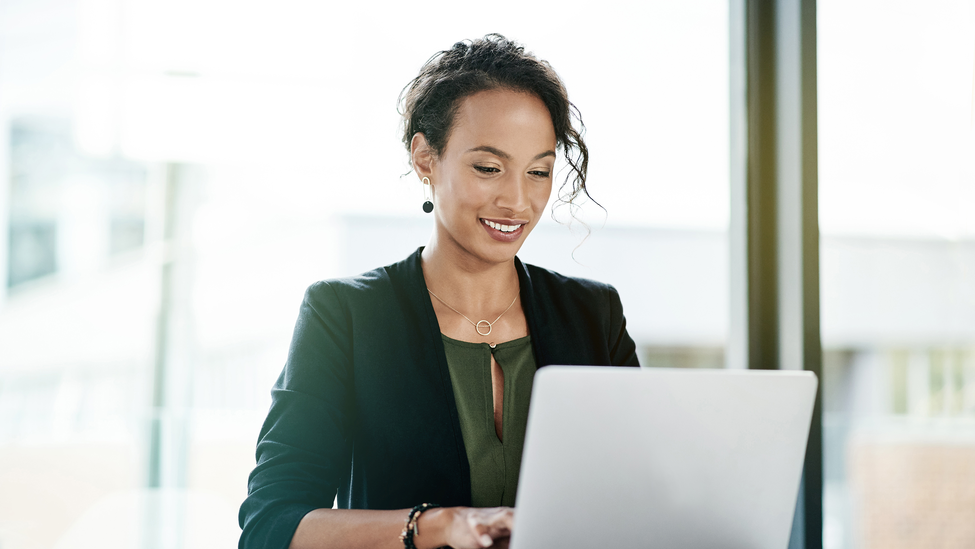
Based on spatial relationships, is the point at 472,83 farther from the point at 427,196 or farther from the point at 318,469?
the point at 318,469

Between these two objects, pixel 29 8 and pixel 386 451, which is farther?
pixel 29 8

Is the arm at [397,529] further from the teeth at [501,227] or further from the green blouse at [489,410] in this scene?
the teeth at [501,227]

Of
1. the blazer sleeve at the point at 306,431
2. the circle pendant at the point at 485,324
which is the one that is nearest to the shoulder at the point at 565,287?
the circle pendant at the point at 485,324

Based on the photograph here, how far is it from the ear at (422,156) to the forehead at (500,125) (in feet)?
0.21

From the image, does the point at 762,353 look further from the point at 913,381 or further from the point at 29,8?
the point at 29,8

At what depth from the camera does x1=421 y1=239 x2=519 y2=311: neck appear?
141 centimetres

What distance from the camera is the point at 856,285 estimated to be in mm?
1808

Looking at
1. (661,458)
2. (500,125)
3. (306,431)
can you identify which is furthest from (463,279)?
(661,458)

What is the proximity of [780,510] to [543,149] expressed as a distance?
2.47 ft

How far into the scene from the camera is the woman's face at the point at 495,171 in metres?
1.29

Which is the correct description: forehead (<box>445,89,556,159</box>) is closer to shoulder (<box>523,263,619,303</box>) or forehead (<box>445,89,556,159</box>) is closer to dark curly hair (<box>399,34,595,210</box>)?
dark curly hair (<box>399,34,595,210</box>)

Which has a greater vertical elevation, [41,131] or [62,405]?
[41,131]

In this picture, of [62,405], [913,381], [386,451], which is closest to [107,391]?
[62,405]

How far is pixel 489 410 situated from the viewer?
4.21 feet
